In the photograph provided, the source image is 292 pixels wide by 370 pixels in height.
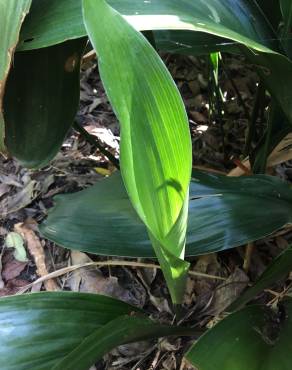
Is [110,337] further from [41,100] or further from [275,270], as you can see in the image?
[41,100]

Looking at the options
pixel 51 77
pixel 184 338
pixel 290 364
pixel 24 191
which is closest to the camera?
pixel 290 364

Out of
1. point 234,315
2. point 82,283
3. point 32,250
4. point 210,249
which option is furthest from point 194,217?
point 32,250

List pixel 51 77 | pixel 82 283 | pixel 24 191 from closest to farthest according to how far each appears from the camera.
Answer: pixel 51 77 < pixel 82 283 < pixel 24 191

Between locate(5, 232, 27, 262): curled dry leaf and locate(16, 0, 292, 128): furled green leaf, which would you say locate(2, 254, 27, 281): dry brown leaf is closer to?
locate(5, 232, 27, 262): curled dry leaf

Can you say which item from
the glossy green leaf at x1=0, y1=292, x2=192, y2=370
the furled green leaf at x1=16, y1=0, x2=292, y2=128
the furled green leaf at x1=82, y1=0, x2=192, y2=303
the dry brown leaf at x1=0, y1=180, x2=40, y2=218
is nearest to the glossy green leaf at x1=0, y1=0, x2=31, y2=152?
the furled green leaf at x1=16, y1=0, x2=292, y2=128

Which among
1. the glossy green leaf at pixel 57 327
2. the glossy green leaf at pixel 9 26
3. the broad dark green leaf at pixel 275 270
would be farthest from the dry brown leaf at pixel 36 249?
the glossy green leaf at pixel 9 26

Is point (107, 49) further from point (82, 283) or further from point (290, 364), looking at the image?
point (82, 283)
